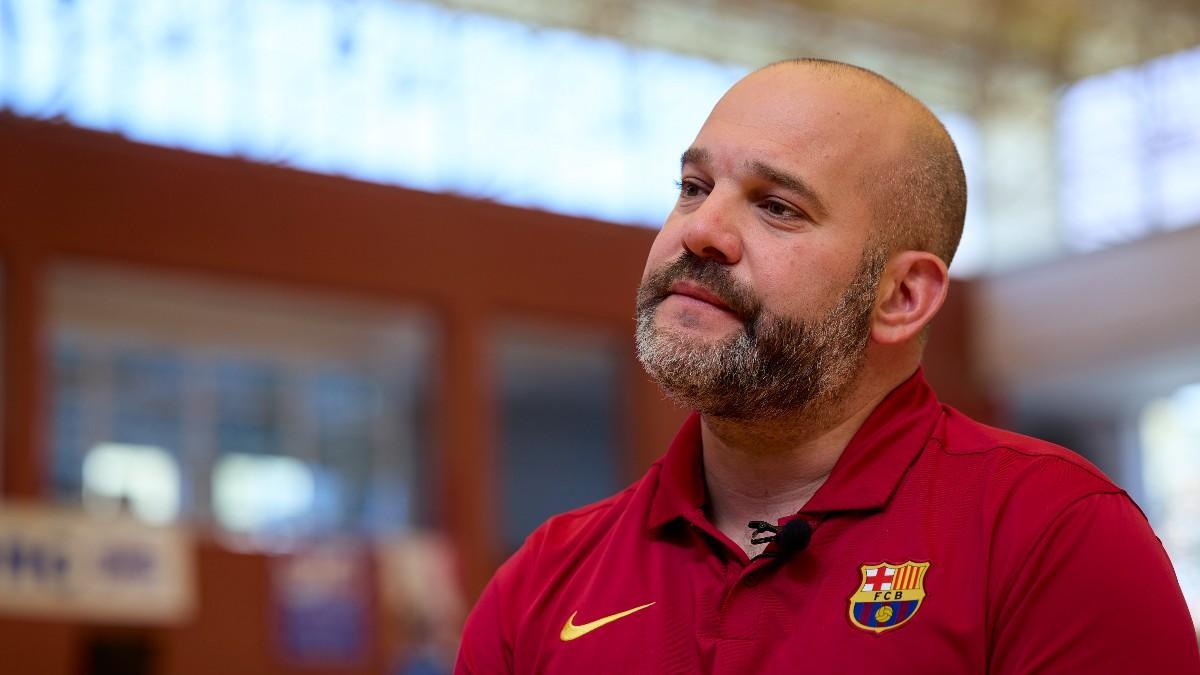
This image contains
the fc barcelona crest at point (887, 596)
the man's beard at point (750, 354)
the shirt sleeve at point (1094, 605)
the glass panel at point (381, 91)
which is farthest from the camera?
the glass panel at point (381, 91)

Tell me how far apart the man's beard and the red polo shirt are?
0.40 ft

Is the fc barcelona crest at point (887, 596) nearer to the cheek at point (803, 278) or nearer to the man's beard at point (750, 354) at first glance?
the man's beard at point (750, 354)

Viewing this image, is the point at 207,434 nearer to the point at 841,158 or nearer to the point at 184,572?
the point at 184,572

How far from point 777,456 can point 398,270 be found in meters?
10.7

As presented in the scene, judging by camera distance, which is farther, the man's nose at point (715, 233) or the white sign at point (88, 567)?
the white sign at point (88, 567)

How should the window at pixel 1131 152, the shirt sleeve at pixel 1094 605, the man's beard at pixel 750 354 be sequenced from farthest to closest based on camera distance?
the window at pixel 1131 152
the man's beard at pixel 750 354
the shirt sleeve at pixel 1094 605

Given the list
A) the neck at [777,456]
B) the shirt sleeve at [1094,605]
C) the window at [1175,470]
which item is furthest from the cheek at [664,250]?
the window at [1175,470]

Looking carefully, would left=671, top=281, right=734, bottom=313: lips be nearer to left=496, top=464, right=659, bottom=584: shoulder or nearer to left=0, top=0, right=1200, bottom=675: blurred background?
left=496, top=464, right=659, bottom=584: shoulder

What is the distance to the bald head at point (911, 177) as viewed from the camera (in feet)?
7.96

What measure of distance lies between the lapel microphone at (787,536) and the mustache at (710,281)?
31 centimetres

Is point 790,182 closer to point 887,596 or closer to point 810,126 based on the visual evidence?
point 810,126

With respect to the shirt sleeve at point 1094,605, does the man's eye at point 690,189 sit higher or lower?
higher

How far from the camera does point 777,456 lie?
2381 mm

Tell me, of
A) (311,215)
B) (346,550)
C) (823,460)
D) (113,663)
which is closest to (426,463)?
(346,550)
